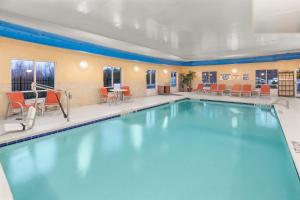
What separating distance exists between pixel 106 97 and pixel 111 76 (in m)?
1.53

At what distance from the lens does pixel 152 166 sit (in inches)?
109

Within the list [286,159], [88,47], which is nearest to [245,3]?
[286,159]

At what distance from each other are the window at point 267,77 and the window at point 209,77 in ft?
8.79

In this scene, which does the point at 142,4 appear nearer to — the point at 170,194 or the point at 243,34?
the point at 170,194

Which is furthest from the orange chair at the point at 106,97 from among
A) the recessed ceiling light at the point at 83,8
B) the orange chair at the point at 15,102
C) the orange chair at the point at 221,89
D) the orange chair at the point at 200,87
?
the orange chair at the point at 200,87

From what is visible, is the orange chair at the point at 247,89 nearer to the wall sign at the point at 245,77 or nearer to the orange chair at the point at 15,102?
the wall sign at the point at 245,77

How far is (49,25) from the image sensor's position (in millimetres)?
5047

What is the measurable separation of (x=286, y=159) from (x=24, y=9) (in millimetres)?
5701

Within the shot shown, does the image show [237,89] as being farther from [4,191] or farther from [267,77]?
[4,191]

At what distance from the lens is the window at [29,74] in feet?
18.8

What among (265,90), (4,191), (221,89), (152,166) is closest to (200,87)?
(221,89)

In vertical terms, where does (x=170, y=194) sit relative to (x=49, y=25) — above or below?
below

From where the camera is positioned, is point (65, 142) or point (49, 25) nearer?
point (65, 142)

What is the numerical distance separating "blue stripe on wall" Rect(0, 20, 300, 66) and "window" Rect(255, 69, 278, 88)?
2.81 ft
